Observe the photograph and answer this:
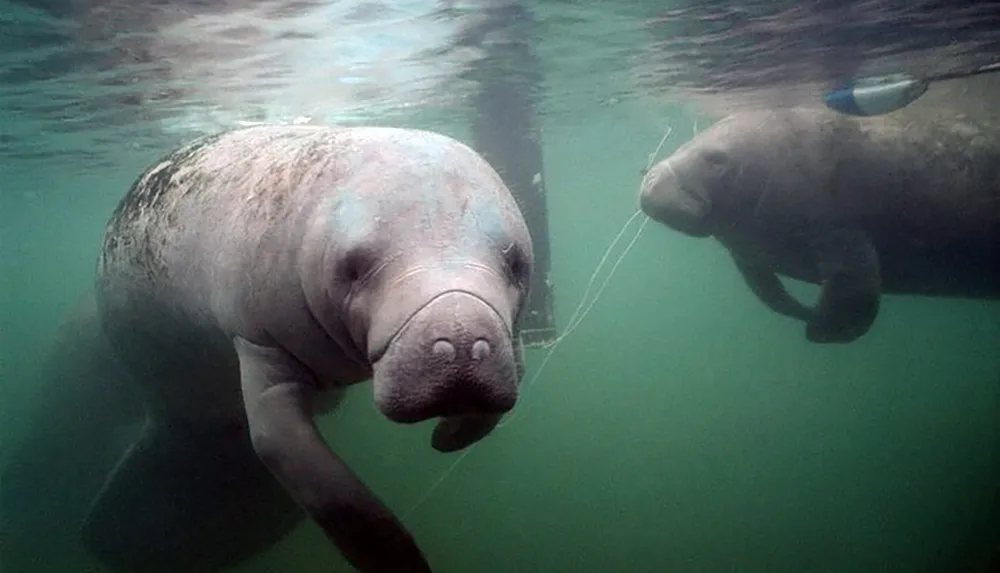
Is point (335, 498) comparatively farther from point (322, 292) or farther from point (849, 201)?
point (849, 201)

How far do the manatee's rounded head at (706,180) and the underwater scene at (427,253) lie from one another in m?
0.03

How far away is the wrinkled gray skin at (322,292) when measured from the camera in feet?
8.78

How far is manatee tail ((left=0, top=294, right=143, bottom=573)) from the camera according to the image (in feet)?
Answer: 27.3

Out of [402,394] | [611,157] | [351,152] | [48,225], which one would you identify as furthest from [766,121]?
[48,225]

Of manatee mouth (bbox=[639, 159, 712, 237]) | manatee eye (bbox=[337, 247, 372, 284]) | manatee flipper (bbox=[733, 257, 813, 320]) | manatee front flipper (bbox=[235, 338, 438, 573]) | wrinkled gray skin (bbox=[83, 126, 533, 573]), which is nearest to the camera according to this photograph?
wrinkled gray skin (bbox=[83, 126, 533, 573])

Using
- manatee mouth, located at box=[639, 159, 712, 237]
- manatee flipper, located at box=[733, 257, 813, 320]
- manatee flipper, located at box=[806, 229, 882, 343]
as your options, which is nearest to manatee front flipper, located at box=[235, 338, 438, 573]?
manatee mouth, located at box=[639, 159, 712, 237]

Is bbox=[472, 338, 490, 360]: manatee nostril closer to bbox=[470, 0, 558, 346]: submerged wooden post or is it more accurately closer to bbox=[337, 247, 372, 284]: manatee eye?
bbox=[337, 247, 372, 284]: manatee eye

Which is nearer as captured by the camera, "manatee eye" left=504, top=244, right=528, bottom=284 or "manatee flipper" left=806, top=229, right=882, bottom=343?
"manatee eye" left=504, top=244, right=528, bottom=284

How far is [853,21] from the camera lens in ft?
35.4

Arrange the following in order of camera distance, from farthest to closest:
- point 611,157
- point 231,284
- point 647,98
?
point 611,157
point 647,98
point 231,284

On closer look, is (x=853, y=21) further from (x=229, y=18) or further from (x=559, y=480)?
(x=559, y=480)

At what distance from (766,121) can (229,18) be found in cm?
595

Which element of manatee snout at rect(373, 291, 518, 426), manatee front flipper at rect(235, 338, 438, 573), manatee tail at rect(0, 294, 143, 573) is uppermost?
manatee snout at rect(373, 291, 518, 426)

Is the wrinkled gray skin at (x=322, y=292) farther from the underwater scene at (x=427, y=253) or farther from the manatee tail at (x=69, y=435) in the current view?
the manatee tail at (x=69, y=435)
